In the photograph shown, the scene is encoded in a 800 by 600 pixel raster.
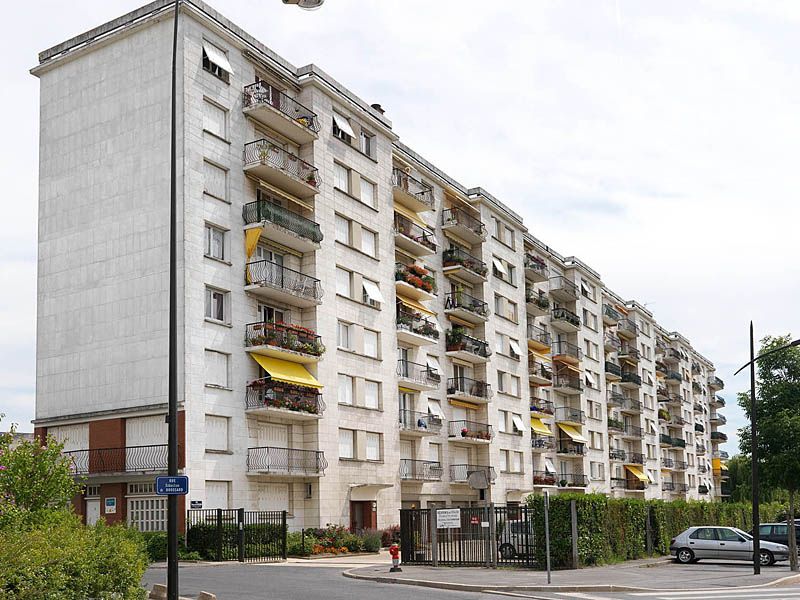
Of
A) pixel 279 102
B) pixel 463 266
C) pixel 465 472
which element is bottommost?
pixel 465 472

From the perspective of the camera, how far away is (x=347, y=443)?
141 ft

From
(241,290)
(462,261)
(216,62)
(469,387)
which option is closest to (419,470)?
(469,387)

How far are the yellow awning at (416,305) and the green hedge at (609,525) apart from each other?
16430 millimetres

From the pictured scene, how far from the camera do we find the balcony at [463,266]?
54.9m

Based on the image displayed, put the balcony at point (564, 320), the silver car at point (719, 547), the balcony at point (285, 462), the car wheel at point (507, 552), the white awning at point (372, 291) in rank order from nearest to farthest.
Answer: the car wheel at point (507, 552) → the silver car at point (719, 547) → the balcony at point (285, 462) → the white awning at point (372, 291) → the balcony at point (564, 320)

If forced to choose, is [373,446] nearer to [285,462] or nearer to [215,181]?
[285,462]

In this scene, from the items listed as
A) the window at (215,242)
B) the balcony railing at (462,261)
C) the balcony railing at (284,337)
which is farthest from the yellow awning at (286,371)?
the balcony railing at (462,261)

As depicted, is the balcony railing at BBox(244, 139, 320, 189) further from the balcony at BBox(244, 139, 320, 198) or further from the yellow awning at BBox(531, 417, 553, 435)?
the yellow awning at BBox(531, 417, 553, 435)

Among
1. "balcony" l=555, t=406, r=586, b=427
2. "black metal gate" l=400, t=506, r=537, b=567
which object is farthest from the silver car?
"balcony" l=555, t=406, r=586, b=427

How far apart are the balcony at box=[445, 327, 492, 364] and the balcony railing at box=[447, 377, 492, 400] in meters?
1.26

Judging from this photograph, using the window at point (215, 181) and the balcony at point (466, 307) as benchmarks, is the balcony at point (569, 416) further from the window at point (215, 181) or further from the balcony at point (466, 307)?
the window at point (215, 181)

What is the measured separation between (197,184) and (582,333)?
43672mm

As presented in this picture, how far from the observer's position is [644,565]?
107 feet

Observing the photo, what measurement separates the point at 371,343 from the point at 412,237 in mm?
7378
